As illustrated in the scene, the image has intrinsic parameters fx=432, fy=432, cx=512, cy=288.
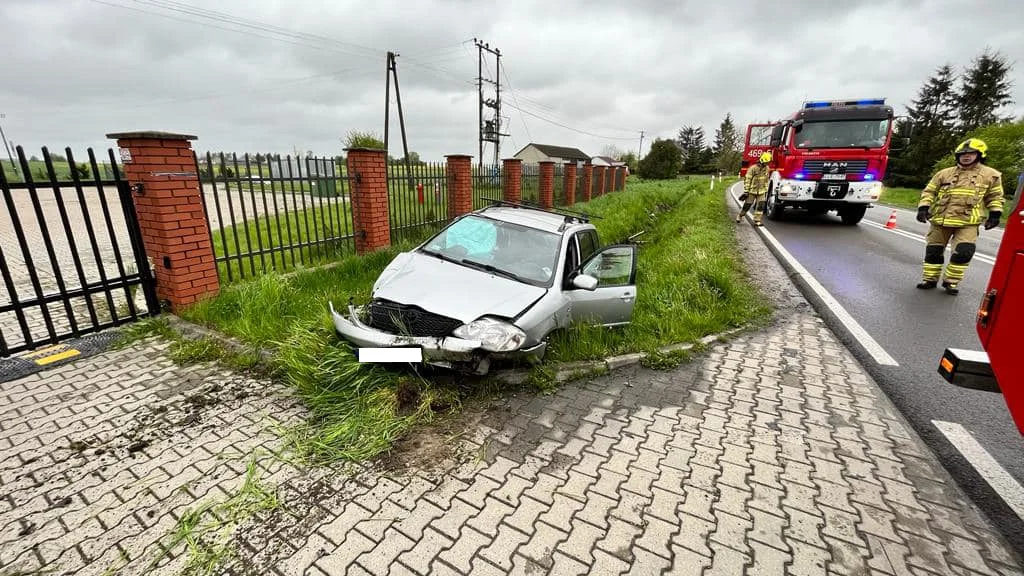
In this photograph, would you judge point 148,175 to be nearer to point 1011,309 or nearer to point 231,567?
point 231,567

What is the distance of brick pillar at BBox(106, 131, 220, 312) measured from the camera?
4293 mm

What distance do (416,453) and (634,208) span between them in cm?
1271

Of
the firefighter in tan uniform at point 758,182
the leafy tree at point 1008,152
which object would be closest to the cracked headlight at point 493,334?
the firefighter in tan uniform at point 758,182

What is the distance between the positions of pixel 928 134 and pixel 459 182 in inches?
2009

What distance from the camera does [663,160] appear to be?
52.5m

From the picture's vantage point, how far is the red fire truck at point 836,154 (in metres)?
10.5

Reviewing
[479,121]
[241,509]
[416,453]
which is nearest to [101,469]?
[241,509]

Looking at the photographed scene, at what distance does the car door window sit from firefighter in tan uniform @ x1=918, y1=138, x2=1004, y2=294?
4666 mm

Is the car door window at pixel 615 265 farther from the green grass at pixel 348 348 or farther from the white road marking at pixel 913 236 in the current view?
the white road marking at pixel 913 236

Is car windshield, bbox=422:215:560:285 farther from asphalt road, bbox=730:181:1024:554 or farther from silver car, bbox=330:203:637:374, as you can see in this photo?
asphalt road, bbox=730:181:1024:554

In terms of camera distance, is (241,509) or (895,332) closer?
(241,509)

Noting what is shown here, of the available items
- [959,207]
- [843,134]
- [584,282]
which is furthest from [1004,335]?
[843,134]

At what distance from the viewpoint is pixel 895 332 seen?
4695 millimetres

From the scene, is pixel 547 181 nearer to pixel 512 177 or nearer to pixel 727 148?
pixel 512 177
